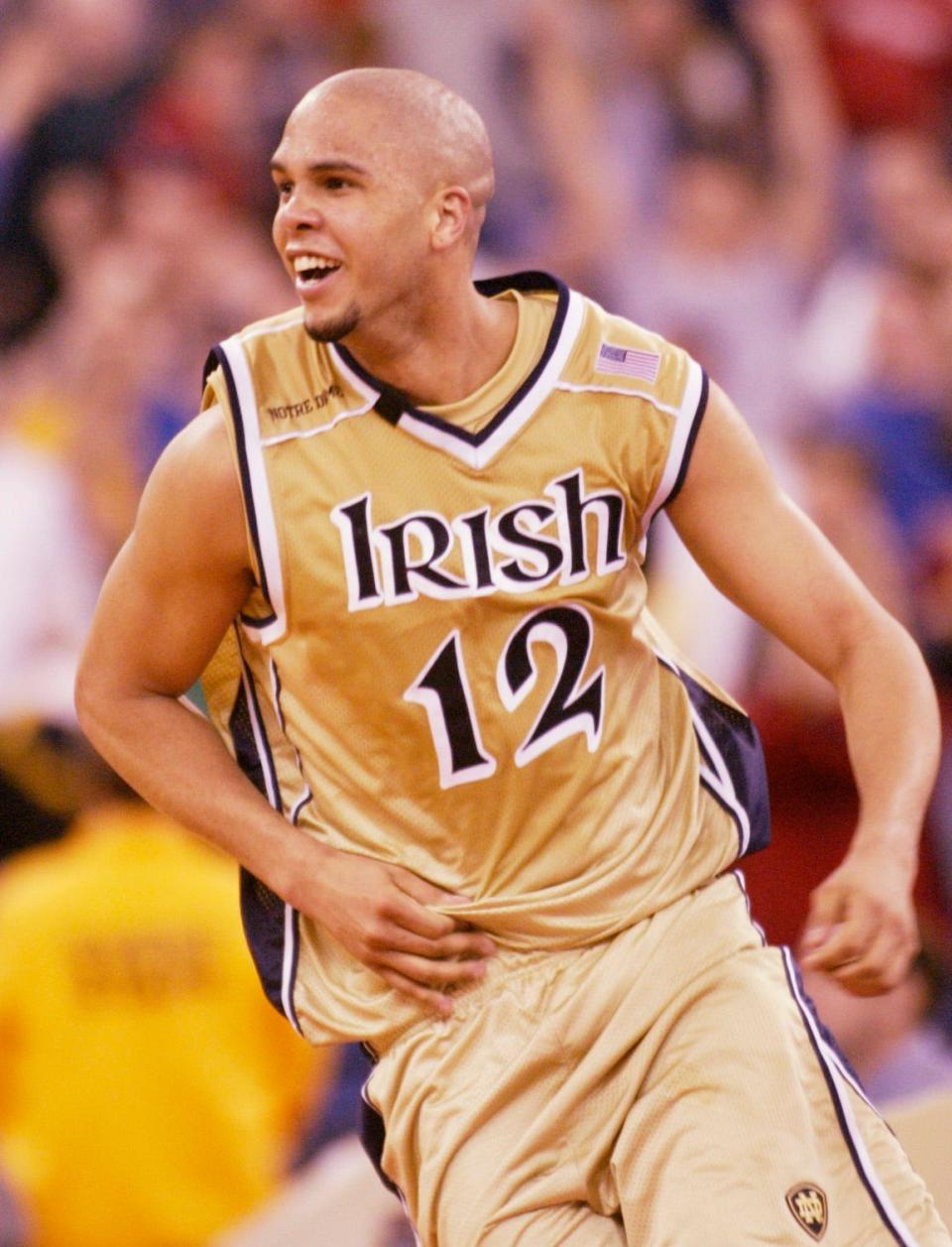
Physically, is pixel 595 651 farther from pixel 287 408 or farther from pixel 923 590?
pixel 923 590

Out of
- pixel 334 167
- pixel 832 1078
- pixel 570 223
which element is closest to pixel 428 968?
pixel 832 1078

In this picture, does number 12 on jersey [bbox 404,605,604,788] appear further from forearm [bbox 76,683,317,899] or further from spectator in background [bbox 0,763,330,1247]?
spectator in background [bbox 0,763,330,1247]

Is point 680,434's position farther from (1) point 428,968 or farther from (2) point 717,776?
(1) point 428,968

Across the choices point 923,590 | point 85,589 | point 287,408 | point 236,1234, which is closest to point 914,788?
point 287,408

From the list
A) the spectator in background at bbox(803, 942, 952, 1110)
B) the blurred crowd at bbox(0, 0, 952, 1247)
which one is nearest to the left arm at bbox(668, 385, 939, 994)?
the spectator in background at bbox(803, 942, 952, 1110)

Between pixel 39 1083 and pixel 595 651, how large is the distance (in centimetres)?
290

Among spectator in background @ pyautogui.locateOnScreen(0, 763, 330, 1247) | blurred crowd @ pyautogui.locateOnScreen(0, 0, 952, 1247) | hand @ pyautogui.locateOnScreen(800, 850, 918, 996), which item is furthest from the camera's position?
blurred crowd @ pyautogui.locateOnScreen(0, 0, 952, 1247)

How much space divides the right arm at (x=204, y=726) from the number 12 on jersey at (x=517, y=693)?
188 millimetres

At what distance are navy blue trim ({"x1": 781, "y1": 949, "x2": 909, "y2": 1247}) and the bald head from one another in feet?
3.91

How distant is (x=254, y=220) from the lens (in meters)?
7.95

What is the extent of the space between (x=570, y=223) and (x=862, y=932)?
565 centimetres

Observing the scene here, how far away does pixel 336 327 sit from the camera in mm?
2836

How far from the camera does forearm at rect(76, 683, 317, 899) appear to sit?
2.97 m

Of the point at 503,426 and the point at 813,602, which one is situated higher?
the point at 503,426
